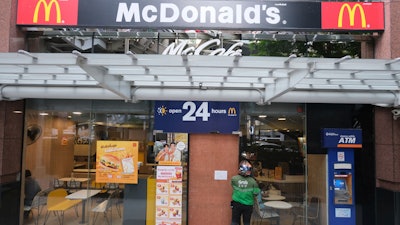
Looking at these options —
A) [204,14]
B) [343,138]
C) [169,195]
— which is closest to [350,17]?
[343,138]

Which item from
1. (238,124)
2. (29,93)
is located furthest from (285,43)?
(29,93)

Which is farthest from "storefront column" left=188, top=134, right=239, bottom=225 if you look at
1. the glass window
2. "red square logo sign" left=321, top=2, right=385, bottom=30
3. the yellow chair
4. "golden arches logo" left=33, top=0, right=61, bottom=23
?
"golden arches logo" left=33, top=0, right=61, bottom=23

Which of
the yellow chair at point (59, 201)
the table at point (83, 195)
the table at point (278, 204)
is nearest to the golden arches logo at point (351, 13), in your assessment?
the table at point (278, 204)

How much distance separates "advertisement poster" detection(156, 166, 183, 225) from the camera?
26.8ft

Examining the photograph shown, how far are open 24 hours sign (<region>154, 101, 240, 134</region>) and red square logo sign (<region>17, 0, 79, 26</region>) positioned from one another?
9.22 ft

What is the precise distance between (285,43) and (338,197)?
359 centimetres

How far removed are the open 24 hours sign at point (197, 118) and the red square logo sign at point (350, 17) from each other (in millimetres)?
2831

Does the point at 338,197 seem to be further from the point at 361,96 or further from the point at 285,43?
the point at 285,43

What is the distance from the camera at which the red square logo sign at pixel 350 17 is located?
7.93 meters

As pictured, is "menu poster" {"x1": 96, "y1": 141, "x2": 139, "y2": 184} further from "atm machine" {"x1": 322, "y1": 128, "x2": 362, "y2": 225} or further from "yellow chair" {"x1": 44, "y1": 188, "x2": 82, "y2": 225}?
"atm machine" {"x1": 322, "y1": 128, "x2": 362, "y2": 225}

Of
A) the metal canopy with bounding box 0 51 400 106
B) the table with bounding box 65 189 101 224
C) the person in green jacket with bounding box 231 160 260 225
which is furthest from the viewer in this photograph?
the table with bounding box 65 189 101 224

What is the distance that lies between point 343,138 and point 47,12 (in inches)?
272

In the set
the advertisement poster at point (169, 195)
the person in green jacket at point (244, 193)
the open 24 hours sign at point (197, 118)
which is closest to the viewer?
the person in green jacket at point (244, 193)

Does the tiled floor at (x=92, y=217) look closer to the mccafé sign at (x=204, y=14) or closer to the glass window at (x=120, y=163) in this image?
the glass window at (x=120, y=163)
